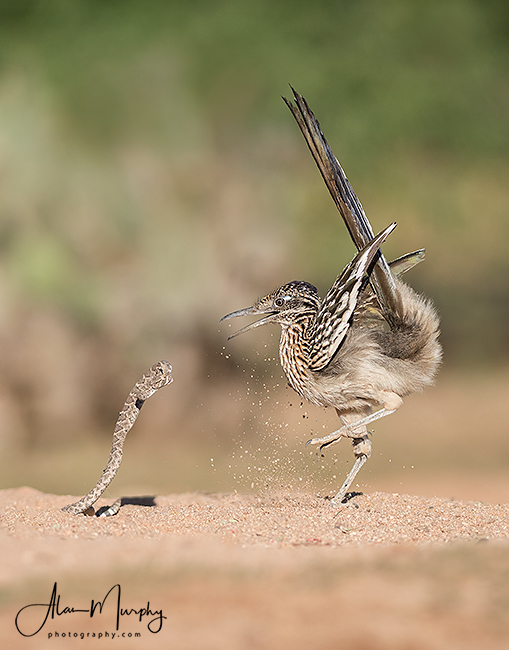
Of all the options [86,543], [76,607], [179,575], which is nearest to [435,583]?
[179,575]

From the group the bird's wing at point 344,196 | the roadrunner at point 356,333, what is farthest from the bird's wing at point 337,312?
the bird's wing at point 344,196

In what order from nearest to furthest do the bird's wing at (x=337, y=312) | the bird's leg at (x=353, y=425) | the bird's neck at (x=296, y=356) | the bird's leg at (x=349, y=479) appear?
the bird's wing at (x=337, y=312) < the bird's leg at (x=353, y=425) < the bird's neck at (x=296, y=356) < the bird's leg at (x=349, y=479)

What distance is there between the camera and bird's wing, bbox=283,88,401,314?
479 centimetres

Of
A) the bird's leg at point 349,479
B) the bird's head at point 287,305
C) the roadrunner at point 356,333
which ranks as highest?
the bird's head at point 287,305

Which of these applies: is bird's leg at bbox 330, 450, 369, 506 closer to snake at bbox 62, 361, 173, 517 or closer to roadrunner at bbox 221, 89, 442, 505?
roadrunner at bbox 221, 89, 442, 505

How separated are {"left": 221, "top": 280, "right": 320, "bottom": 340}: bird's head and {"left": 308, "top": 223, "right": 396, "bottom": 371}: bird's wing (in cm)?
19

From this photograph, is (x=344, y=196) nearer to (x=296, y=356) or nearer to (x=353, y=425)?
(x=296, y=356)

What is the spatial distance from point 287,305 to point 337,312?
0.48 meters

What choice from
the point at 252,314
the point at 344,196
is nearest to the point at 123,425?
the point at 252,314

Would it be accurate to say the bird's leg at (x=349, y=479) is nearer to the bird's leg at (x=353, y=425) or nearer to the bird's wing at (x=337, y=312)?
the bird's leg at (x=353, y=425)

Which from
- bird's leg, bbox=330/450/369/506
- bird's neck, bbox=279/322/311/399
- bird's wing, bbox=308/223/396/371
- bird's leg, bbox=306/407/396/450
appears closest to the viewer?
bird's wing, bbox=308/223/396/371

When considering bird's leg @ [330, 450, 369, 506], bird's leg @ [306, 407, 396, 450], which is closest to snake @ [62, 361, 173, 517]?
bird's leg @ [306, 407, 396, 450]

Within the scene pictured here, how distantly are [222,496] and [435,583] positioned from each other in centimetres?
354

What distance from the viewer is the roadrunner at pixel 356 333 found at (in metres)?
4.80
